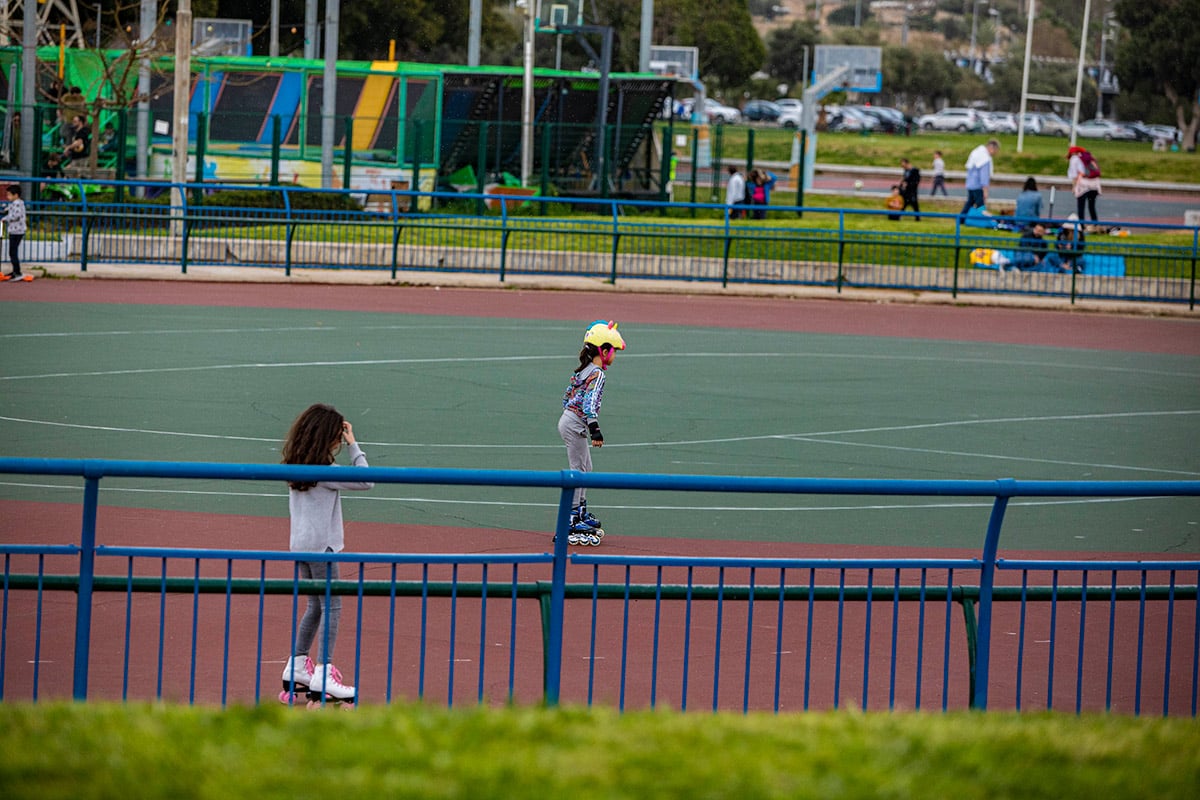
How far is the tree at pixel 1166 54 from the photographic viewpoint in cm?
8731

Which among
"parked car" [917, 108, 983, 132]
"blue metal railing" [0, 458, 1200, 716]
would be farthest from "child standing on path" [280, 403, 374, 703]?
"parked car" [917, 108, 983, 132]

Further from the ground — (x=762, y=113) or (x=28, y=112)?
(x=762, y=113)

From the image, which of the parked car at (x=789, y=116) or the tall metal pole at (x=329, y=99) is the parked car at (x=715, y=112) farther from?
the tall metal pole at (x=329, y=99)

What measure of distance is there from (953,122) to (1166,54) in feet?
51.8

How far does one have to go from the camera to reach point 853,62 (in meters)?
65.3

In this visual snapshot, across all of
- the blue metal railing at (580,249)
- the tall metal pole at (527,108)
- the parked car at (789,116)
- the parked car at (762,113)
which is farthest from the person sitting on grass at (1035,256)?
the parked car at (762,113)

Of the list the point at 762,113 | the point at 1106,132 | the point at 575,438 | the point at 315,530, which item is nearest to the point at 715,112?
the point at 762,113

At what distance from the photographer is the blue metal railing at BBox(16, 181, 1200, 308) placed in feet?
94.7

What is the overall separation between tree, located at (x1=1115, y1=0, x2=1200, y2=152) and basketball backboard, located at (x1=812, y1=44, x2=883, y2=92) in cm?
1713

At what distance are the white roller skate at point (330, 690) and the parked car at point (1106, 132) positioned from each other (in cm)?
9695

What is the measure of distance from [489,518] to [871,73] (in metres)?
75.3

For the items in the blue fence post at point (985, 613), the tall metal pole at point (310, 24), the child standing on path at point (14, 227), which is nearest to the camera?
the blue fence post at point (985, 613)

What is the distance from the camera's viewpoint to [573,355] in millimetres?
21047

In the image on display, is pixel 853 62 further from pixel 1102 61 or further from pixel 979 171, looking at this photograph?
pixel 1102 61
